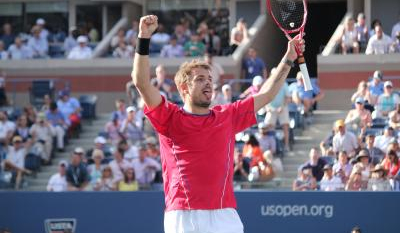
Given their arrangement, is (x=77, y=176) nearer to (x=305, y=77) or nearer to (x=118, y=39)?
(x=118, y=39)

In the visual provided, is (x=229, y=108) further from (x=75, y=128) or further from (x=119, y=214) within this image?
(x=75, y=128)

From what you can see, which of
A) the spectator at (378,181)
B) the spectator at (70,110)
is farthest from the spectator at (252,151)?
the spectator at (70,110)

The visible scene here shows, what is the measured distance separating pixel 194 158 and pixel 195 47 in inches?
611

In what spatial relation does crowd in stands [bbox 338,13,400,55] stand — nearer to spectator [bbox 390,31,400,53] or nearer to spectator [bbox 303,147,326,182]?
spectator [bbox 390,31,400,53]

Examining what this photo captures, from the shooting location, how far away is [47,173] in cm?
1944

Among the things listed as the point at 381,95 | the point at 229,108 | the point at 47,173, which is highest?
the point at 229,108

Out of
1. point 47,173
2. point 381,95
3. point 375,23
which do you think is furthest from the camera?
point 375,23

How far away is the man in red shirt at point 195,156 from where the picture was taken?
23.2 feet

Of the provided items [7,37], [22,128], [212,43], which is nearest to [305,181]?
[22,128]

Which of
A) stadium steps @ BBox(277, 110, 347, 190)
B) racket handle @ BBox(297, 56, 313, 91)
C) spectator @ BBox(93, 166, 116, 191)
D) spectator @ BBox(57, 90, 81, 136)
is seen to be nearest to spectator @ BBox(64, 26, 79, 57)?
spectator @ BBox(57, 90, 81, 136)

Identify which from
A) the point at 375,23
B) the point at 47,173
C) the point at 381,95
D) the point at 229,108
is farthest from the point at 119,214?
the point at 229,108

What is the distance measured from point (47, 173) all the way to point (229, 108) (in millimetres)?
12428

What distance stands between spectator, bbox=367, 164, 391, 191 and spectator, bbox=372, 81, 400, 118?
248cm

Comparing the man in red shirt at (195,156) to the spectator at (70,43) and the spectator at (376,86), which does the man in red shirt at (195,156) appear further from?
the spectator at (70,43)
